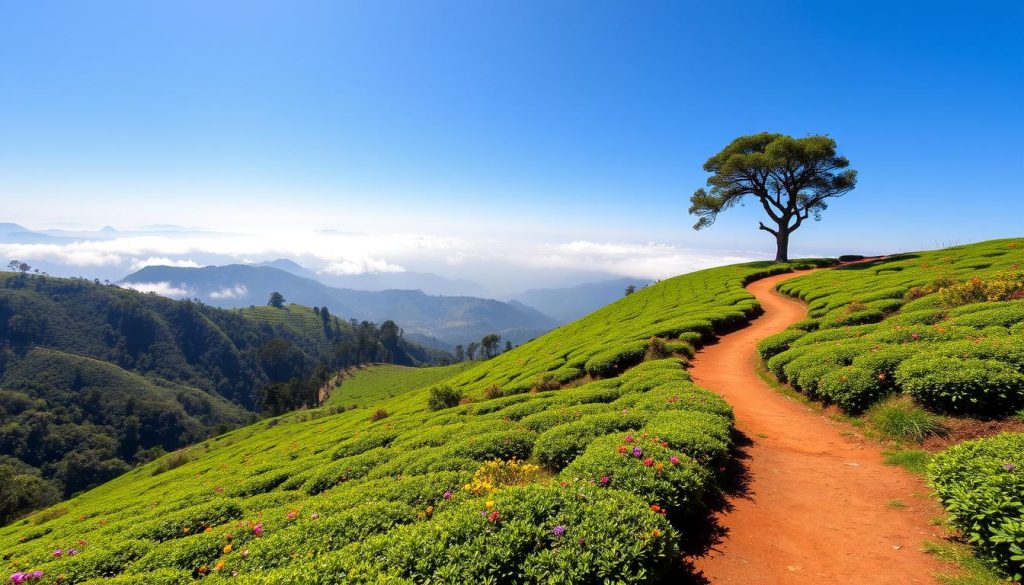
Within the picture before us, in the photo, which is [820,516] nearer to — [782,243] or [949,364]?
[949,364]

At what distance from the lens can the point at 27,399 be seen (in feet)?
450

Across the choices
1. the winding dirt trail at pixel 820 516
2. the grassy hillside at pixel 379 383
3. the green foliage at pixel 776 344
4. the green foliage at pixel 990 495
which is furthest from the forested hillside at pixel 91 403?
the green foliage at pixel 990 495

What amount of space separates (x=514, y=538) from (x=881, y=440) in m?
10.4

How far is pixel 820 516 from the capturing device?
741 cm

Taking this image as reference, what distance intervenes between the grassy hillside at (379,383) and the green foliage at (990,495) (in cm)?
10724

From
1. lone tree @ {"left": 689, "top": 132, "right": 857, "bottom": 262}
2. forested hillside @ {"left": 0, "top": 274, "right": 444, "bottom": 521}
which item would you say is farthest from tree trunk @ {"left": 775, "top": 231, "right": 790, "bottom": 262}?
forested hillside @ {"left": 0, "top": 274, "right": 444, "bottom": 521}

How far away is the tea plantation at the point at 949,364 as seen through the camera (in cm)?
550

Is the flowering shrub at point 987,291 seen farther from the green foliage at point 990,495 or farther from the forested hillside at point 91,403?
the forested hillside at point 91,403

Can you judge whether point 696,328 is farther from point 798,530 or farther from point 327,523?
point 327,523

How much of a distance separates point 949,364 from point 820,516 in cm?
649

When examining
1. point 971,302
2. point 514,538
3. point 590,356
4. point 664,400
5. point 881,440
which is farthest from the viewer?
point 590,356

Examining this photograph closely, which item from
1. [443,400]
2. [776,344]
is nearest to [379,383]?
[443,400]

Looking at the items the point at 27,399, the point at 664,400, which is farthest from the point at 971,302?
the point at 27,399

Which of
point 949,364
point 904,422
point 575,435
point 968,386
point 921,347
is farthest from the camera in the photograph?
point 921,347
